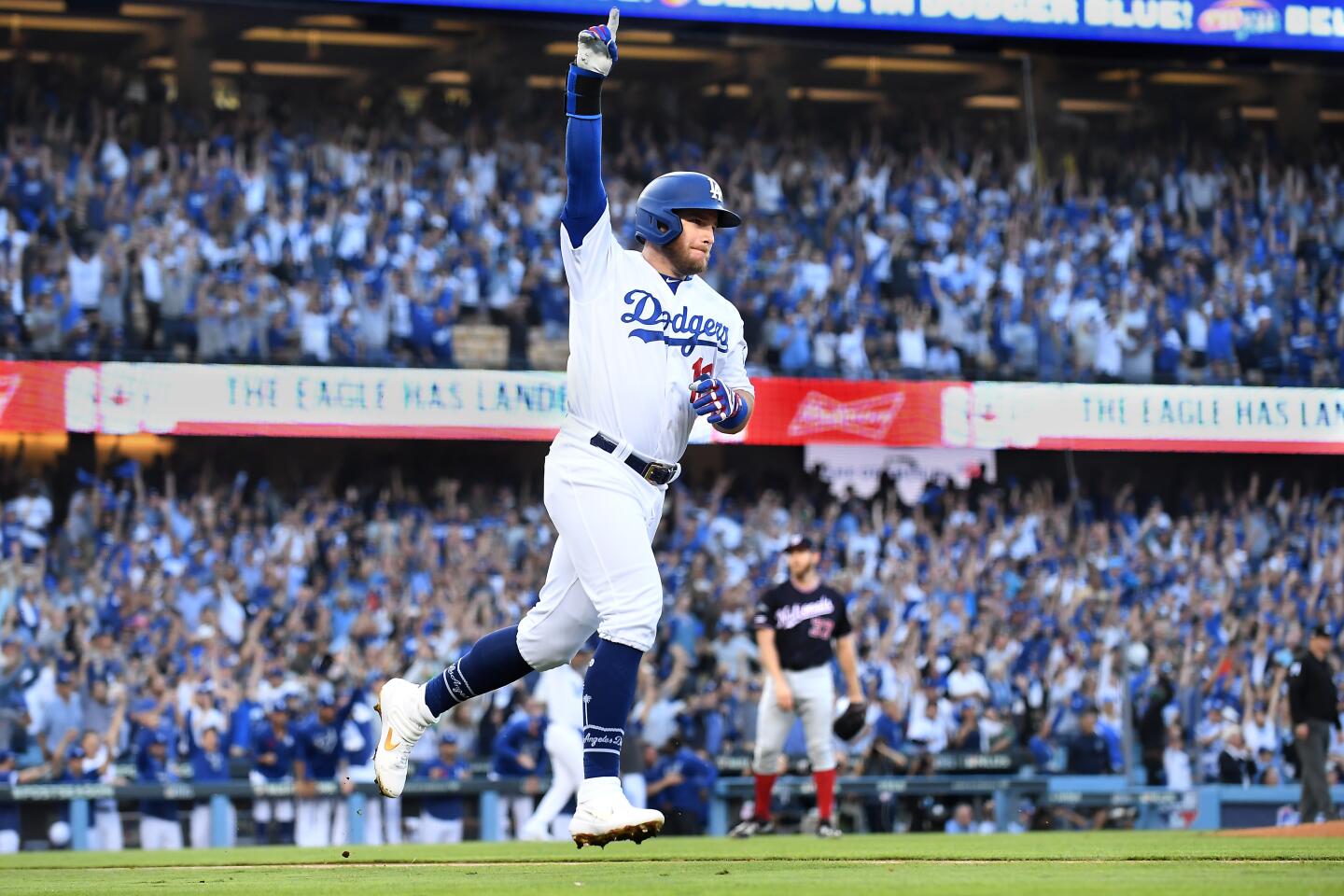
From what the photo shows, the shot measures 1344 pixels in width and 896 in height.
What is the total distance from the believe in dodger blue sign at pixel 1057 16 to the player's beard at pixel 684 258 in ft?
38.8

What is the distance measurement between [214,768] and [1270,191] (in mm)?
14351

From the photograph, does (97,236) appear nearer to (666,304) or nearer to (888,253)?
(888,253)

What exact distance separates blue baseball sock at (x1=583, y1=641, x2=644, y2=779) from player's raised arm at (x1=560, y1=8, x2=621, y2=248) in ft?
4.65

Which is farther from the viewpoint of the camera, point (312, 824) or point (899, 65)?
point (899, 65)

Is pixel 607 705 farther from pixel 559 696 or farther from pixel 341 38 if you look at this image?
pixel 341 38

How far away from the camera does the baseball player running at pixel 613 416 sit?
21.0 ft

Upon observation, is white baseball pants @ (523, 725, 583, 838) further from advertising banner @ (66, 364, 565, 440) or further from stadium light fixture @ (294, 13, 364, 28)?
stadium light fixture @ (294, 13, 364, 28)

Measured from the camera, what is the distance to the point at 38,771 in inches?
574

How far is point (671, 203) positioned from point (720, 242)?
43.6 feet

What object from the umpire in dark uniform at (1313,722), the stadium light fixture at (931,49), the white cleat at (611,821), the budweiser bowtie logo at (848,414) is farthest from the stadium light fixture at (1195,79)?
the white cleat at (611,821)

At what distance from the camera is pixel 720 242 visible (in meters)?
20.0

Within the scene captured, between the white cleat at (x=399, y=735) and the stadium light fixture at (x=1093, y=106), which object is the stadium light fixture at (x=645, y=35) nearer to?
the stadium light fixture at (x=1093, y=106)

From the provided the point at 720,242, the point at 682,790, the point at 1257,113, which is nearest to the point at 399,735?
the point at 682,790

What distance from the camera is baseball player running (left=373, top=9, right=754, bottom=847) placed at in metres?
6.41
